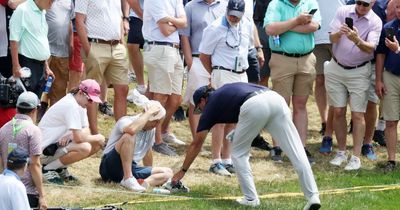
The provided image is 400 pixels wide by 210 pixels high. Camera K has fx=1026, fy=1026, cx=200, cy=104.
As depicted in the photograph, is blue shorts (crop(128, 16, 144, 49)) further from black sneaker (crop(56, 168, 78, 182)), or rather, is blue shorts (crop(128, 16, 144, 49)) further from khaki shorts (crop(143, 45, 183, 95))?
black sneaker (crop(56, 168, 78, 182))

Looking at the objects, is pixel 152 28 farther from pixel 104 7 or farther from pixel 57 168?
pixel 57 168

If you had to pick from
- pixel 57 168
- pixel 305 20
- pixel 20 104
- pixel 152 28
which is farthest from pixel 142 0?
pixel 20 104

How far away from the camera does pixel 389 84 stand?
1346 cm

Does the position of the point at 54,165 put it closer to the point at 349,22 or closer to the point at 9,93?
the point at 9,93

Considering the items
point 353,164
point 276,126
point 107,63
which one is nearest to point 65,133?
point 107,63

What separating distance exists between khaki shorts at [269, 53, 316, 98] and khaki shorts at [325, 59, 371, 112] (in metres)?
0.27

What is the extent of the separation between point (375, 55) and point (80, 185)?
4.39m

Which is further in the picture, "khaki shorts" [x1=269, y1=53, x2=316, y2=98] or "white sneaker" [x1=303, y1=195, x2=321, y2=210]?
"khaki shorts" [x1=269, y1=53, x2=316, y2=98]

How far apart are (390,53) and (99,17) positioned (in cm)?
380

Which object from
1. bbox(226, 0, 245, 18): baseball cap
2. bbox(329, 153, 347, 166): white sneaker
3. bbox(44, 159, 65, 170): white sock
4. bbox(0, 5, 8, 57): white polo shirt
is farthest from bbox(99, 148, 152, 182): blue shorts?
bbox(329, 153, 347, 166): white sneaker

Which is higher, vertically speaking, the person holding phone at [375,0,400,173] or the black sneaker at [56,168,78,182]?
the person holding phone at [375,0,400,173]

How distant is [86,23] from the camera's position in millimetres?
13008

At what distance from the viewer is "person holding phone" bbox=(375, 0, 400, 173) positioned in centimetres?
1340

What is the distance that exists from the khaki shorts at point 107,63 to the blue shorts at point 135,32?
5.03 feet
